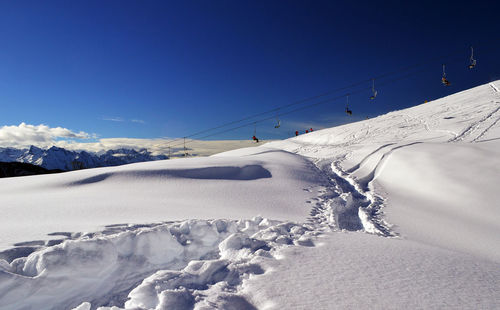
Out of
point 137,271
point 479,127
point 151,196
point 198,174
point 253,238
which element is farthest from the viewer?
point 479,127

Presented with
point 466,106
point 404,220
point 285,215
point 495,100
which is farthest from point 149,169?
point 495,100

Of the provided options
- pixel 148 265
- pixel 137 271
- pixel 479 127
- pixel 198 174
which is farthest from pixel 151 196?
pixel 479 127

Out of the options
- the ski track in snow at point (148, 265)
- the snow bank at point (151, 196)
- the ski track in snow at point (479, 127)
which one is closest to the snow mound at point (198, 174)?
the snow bank at point (151, 196)

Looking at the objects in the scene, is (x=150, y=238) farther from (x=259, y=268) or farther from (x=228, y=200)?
(x=228, y=200)

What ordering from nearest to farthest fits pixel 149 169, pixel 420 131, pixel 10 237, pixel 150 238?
pixel 10 237
pixel 150 238
pixel 149 169
pixel 420 131

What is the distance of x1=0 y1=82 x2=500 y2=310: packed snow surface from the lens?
88.3 inches

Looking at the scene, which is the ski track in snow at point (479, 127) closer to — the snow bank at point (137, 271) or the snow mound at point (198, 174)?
the snow mound at point (198, 174)

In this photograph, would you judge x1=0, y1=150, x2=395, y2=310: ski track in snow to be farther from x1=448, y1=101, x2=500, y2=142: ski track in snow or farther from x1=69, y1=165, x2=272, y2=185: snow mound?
x1=448, y1=101, x2=500, y2=142: ski track in snow

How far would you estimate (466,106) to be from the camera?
20188 mm

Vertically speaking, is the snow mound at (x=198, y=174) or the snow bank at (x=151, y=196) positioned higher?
the snow mound at (x=198, y=174)

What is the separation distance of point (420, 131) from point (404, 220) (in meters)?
15.0

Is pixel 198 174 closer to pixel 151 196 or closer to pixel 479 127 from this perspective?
pixel 151 196

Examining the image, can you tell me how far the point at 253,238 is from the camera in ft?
11.6

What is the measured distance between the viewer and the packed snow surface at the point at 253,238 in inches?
88.3
